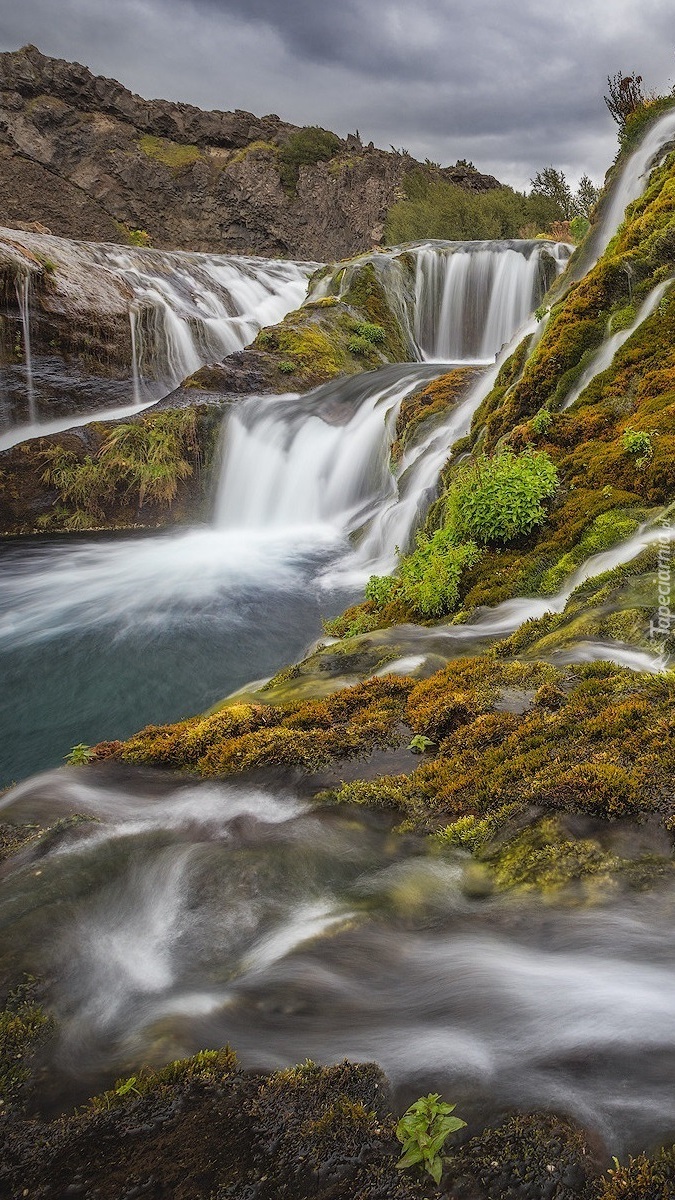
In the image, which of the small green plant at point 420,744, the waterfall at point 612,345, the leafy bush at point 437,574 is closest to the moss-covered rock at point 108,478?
the leafy bush at point 437,574

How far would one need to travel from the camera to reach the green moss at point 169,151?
4825 centimetres

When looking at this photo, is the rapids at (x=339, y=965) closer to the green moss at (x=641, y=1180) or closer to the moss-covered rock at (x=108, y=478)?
the green moss at (x=641, y=1180)

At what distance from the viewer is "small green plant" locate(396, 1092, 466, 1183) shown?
153cm

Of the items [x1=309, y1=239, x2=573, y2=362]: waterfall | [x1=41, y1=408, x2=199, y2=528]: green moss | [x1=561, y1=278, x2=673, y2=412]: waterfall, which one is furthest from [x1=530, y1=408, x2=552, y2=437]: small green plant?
[x1=309, y1=239, x2=573, y2=362]: waterfall

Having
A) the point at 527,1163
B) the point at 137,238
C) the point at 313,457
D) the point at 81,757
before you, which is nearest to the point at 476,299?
the point at 313,457

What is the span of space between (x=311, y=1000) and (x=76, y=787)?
84.8 inches

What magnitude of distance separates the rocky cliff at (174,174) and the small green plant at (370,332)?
25667 mm

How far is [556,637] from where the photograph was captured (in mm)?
4461

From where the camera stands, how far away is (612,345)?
24.4 feet

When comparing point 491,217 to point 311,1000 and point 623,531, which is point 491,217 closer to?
point 623,531

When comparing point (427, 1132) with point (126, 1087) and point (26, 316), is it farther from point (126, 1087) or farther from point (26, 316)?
point (26, 316)

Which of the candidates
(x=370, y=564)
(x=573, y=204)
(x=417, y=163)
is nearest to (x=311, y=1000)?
(x=370, y=564)

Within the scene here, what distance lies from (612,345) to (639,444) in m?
2.32

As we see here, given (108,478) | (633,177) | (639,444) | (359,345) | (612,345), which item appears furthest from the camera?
(359,345)
